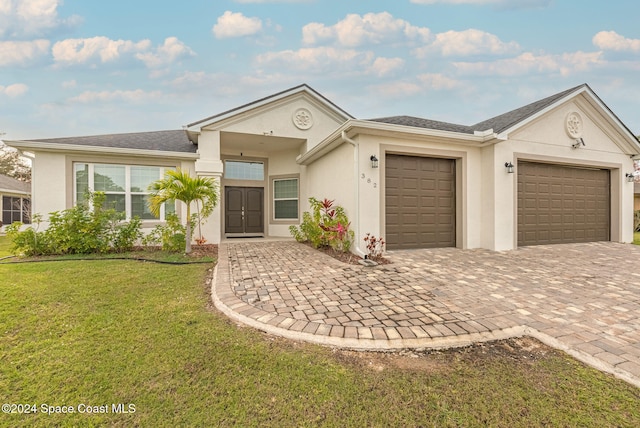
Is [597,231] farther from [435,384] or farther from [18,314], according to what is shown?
[18,314]

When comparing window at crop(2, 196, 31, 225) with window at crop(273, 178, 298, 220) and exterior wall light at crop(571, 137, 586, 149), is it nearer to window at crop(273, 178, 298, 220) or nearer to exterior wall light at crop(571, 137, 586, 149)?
window at crop(273, 178, 298, 220)

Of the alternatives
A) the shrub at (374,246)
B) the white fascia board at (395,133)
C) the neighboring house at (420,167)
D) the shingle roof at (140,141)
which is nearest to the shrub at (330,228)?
the neighboring house at (420,167)

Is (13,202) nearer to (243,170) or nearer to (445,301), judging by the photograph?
(243,170)

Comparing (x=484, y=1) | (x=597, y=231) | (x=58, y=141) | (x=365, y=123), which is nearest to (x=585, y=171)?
(x=597, y=231)

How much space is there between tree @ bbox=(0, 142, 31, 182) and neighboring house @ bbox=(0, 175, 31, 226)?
11.6 m

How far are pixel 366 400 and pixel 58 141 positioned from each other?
11.0 metres

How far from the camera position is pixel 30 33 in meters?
9.60

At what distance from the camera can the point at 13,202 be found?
1555 centimetres

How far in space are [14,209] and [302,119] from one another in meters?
18.3

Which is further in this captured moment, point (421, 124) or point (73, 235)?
point (421, 124)

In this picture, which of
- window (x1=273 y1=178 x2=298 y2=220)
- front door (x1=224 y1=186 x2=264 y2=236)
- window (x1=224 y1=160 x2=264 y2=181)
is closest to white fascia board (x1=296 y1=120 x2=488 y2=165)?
window (x1=273 y1=178 x2=298 y2=220)

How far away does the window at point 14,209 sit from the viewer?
14.9m

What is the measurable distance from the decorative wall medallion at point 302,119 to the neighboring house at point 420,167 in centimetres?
4

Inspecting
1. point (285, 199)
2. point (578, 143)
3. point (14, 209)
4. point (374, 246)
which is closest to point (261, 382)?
point (374, 246)
